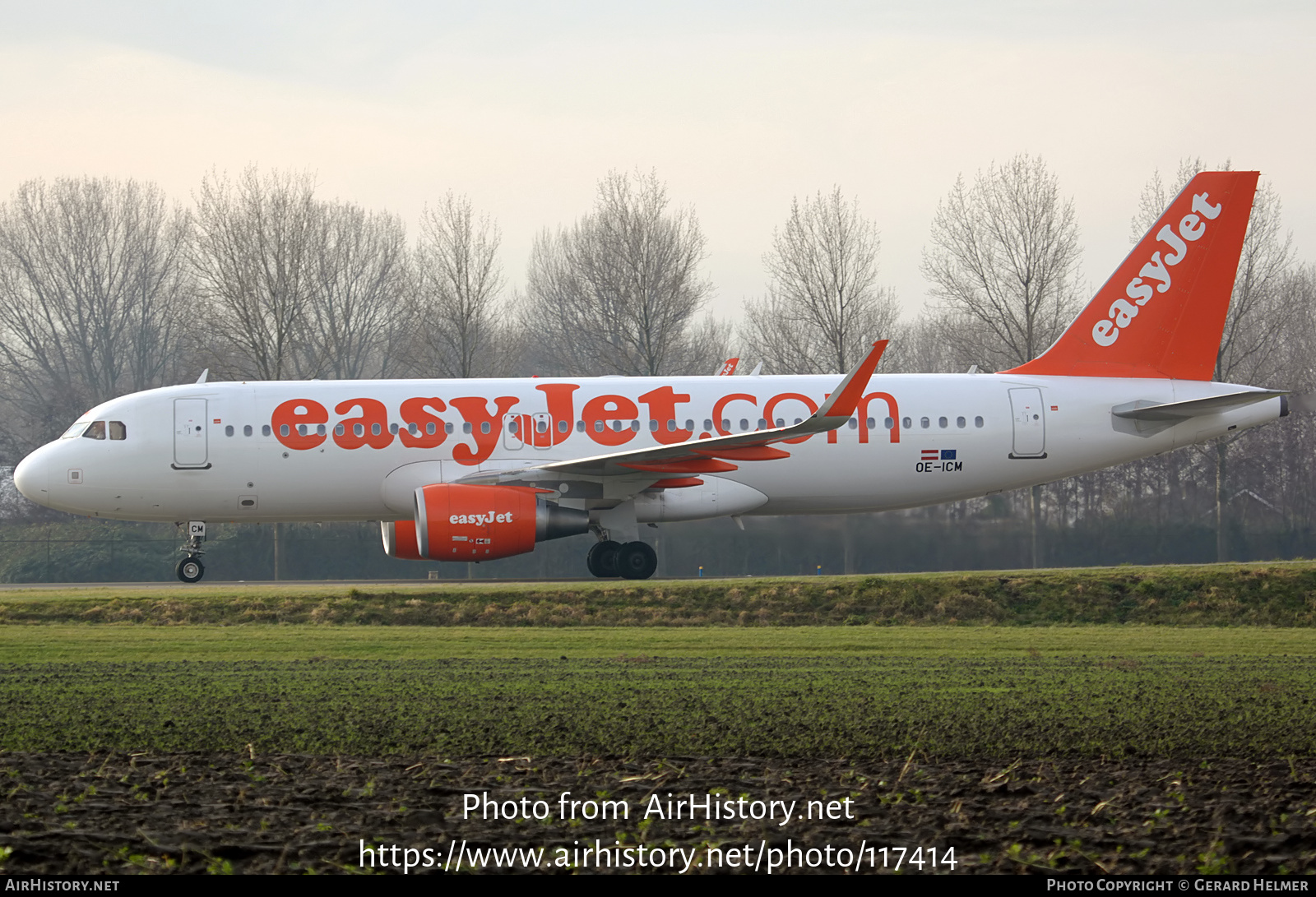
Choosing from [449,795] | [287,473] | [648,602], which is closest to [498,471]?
[287,473]

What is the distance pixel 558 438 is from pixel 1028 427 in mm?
7204

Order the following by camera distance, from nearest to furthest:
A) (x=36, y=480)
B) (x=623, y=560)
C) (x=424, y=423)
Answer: (x=623, y=560) < (x=424, y=423) < (x=36, y=480)

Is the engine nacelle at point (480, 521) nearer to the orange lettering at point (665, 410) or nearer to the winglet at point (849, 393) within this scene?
the orange lettering at point (665, 410)

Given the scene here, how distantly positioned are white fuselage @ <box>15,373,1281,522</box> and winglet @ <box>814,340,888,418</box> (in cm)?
267

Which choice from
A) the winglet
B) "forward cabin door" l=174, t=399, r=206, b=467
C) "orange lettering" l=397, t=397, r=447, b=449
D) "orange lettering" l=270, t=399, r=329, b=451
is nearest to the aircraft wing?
the winglet

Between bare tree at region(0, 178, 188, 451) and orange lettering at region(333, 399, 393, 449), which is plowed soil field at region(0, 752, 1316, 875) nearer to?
orange lettering at region(333, 399, 393, 449)

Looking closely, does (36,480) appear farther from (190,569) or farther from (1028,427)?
(1028,427)

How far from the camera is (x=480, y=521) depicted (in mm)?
17984

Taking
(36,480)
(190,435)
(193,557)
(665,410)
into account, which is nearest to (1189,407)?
(665,410)

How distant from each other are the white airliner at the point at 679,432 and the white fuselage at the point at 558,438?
0.03 meters

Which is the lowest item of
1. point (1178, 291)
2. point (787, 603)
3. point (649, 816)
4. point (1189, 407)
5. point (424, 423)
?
point (649, 816)

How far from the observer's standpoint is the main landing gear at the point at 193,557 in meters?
20.9

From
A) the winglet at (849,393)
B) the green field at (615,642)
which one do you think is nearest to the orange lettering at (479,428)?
the winglet at (849,393)

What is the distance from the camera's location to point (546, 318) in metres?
61.9
